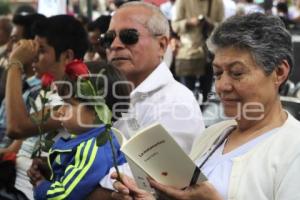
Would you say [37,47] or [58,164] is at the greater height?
[37,47]

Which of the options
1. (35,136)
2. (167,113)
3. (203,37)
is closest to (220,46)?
(167,113)

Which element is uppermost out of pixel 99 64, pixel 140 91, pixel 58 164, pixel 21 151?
pixel 99 64

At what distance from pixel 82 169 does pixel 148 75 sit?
0.77 m

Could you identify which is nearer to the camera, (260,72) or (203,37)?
(260,72)

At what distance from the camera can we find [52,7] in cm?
388

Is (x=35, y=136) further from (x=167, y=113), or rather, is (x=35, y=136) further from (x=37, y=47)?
(x=167, y=113)

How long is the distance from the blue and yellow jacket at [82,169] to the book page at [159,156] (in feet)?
1.67

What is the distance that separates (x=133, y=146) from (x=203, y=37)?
4758mm

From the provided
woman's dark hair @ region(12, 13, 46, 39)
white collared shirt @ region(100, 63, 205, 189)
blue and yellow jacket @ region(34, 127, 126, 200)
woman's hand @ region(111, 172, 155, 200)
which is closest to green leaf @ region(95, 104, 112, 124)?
woman's hand @ region(111, 172, 155, 200)

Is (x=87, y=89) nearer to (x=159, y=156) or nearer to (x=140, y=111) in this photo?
(x=159, y=156)

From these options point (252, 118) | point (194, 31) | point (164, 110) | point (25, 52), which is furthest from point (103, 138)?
point (194, 31)

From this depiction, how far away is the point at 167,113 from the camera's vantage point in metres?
2.59

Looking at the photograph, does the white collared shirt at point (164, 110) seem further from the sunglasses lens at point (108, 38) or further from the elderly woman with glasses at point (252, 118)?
the elderly woman with glasses at point (252, 118)

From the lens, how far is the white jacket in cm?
172
